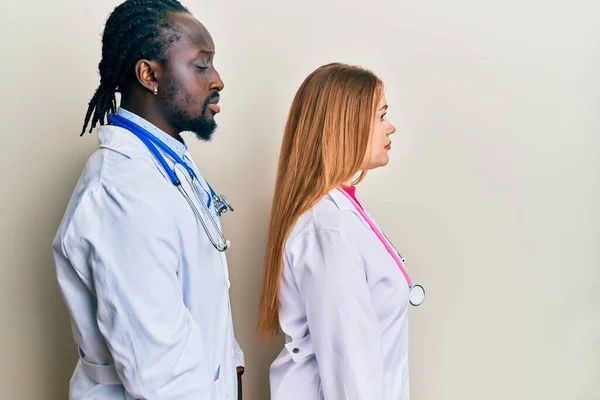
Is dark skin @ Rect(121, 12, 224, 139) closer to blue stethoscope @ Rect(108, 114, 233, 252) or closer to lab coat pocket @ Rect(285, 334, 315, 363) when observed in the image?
blue stethoscope @ Rect(108, 114, 233, 252)

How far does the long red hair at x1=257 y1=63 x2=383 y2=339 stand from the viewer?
1.65m

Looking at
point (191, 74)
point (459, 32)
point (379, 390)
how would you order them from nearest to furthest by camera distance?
point (191, 74) → point (379, 390) → point (459, 32)

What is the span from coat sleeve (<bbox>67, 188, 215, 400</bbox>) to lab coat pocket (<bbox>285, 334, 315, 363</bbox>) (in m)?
0.51

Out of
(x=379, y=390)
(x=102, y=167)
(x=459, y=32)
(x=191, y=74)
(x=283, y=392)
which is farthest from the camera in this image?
(x=459, y=32)

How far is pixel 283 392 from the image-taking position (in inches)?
65.2

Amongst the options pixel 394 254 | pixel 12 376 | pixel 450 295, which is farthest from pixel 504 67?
pixel 12 376

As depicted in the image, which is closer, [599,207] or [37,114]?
[37,114]

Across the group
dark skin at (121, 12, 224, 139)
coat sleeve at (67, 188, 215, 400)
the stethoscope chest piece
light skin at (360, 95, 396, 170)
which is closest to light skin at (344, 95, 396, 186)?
light skin at (360, 95, 396, 170)

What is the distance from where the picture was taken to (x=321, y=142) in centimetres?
165

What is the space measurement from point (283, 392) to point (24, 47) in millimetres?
1051

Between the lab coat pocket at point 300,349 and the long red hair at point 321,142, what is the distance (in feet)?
0.38

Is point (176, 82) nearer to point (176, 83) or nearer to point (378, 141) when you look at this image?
point (176, 83)

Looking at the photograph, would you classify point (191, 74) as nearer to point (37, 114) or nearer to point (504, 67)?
point (37, 114)

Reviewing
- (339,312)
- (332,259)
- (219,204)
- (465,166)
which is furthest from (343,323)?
(465,166)
